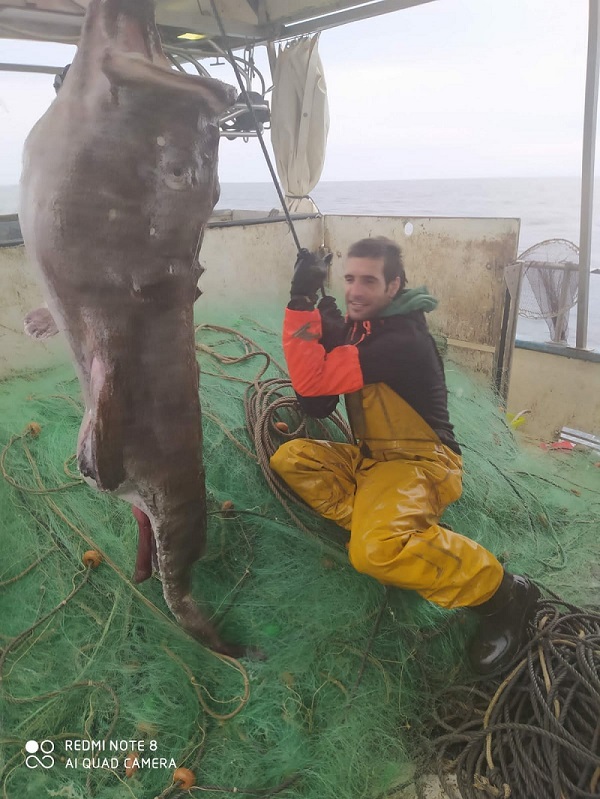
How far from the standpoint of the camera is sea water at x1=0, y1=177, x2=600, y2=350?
2.38 m

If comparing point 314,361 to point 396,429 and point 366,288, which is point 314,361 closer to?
point 366,288

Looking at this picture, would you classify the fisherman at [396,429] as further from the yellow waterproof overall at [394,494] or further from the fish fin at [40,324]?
the fish fin at [40,324]

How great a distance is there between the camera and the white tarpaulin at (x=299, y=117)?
269 centimetres

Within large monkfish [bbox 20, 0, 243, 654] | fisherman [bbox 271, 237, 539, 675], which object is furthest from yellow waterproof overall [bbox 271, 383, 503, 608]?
large monkfish [bbox 20, 0, 243, 654]

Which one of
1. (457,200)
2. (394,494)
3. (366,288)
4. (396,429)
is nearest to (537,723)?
(394,494)

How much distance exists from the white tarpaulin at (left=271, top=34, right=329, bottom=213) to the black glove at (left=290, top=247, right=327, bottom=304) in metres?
1.48

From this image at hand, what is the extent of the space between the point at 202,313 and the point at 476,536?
1995 mm

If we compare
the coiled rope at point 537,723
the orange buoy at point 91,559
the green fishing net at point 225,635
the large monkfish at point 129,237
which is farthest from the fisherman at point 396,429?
the orange buoy at point 91,559

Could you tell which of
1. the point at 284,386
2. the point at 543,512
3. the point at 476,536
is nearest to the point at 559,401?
the point at 543,512

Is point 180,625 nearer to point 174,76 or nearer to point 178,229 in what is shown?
point 178,229

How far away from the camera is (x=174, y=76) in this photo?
46.4 inches

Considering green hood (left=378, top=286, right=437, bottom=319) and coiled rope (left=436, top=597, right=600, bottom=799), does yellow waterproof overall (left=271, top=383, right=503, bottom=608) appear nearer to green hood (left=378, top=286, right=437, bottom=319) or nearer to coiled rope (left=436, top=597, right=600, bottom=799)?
green hood (left=378, top=286, right=437, bottom=319)

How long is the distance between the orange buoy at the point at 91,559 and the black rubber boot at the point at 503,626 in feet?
4.74

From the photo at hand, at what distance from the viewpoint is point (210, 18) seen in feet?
6.98
